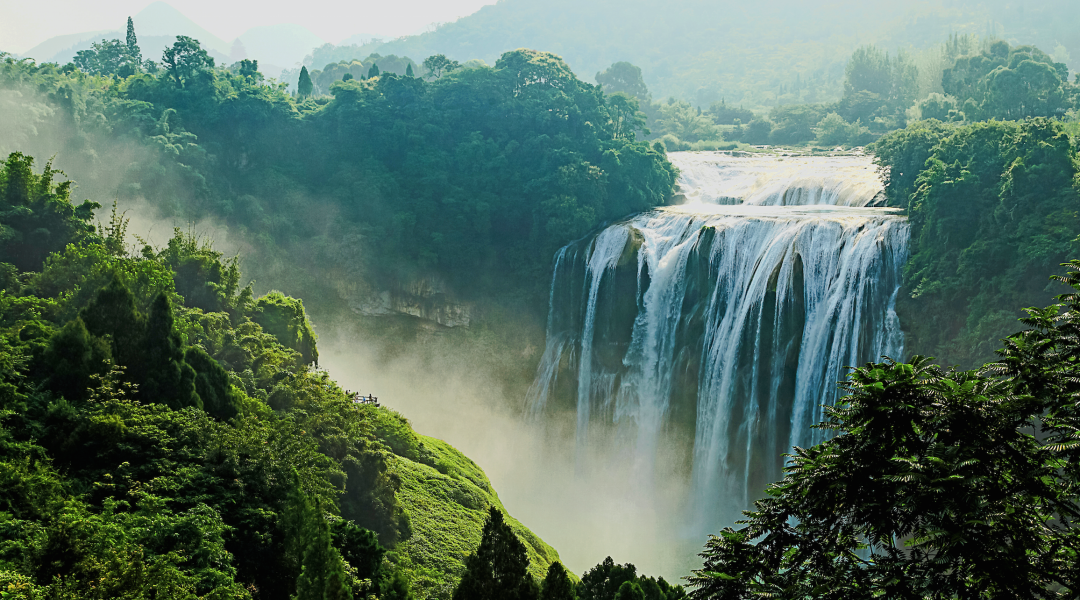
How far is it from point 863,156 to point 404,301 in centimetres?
2701

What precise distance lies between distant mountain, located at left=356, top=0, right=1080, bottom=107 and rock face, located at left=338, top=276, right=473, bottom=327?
80.4m

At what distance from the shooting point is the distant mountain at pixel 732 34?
364ft

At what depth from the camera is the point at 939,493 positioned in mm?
7281

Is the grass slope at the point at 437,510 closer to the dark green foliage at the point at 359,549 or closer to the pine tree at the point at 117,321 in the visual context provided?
the dark green foliage at the point at 359,549

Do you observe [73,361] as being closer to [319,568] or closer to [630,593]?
[319,568]

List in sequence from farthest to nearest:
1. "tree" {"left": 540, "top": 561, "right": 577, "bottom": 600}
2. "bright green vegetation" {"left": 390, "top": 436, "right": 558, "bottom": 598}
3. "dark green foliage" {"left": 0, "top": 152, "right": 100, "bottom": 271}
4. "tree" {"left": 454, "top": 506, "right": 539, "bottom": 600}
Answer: "dark green foliage" {"left": 0, "top": 152, "right": 100, "bottom": 271} → "bright green vegetation" {"left": 390, "top": 436, "right": 558, "bottom": 598} → "tree" {"left": 454, "top": 506, "right": 539, "bottom": 600} → "tree" {"left": 540, "top": 561, "right": 577, "bottom": 600}

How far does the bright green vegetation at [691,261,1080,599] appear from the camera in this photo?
7078mm

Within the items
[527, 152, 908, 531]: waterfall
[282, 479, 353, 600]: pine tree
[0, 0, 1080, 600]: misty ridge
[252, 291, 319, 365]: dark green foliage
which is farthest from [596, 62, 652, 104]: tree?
[282, 479, 353, 600]: pine tree

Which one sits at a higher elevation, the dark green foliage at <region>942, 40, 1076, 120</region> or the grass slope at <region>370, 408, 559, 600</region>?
the dark green foliage at <region>942, 40, 1076, 120</region>

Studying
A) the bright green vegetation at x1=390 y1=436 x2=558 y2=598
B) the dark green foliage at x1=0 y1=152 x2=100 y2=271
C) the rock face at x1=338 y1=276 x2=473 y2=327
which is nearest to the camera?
the bright green vegetation at x1=390 y1=436 x2=558 y2=598

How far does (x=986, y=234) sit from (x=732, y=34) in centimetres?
13533

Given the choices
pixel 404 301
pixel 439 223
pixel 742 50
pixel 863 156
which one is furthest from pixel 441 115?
pixel 742 50

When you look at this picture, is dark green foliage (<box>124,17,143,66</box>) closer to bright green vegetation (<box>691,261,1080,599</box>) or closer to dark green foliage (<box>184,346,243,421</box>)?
dark green foliage (<box>184,346,243,421</box>)

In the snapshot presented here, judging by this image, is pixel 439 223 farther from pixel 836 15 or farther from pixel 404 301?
pixel 836 15
